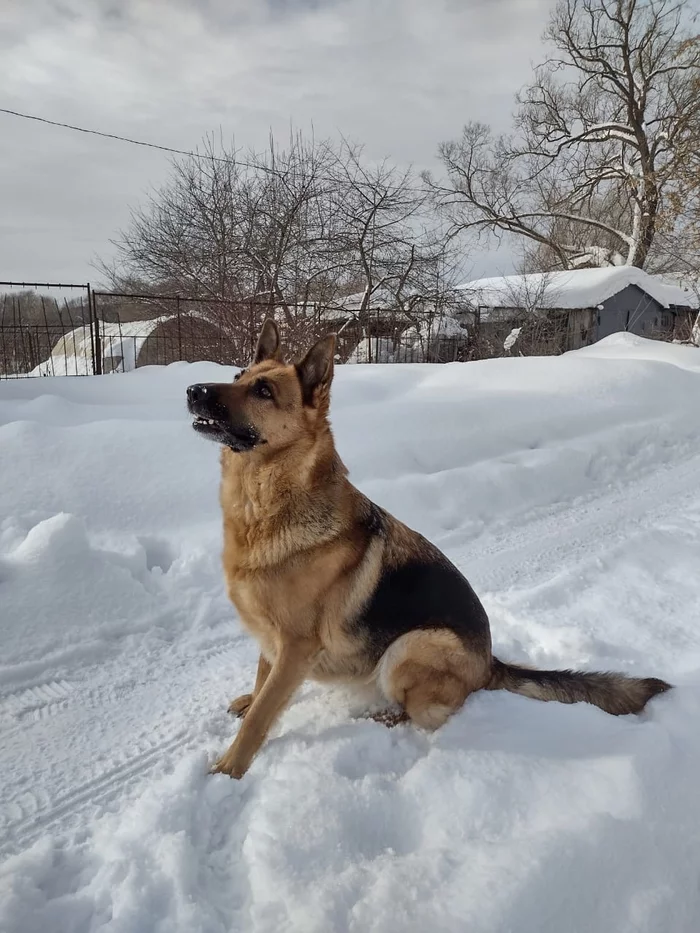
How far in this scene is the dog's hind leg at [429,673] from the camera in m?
2.24

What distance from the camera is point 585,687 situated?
2.29m

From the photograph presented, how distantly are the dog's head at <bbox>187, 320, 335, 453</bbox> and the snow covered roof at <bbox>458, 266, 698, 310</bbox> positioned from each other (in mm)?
15018

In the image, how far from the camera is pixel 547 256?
1346 inches

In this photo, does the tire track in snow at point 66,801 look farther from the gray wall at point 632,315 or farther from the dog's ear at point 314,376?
the gray wall at point 632,315

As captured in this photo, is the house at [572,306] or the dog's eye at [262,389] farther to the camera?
the house at [572,306]

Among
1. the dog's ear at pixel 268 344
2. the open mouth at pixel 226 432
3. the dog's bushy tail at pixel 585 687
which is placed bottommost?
the dog's bushy tail at pixel 585 687

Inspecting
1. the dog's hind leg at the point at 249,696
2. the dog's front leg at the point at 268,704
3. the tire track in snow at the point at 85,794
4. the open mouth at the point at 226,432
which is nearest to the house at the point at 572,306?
the open mouth at the point at 226,432

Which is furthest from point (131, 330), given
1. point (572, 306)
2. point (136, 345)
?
point (572, 306)

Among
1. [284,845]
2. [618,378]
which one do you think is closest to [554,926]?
[284,845]

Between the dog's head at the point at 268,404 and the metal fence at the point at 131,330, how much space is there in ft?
26.5

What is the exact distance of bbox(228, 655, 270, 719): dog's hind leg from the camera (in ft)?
8.13

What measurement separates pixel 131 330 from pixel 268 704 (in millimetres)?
11757

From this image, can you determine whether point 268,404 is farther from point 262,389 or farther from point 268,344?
point 268,344

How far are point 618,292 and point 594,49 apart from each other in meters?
12.7
